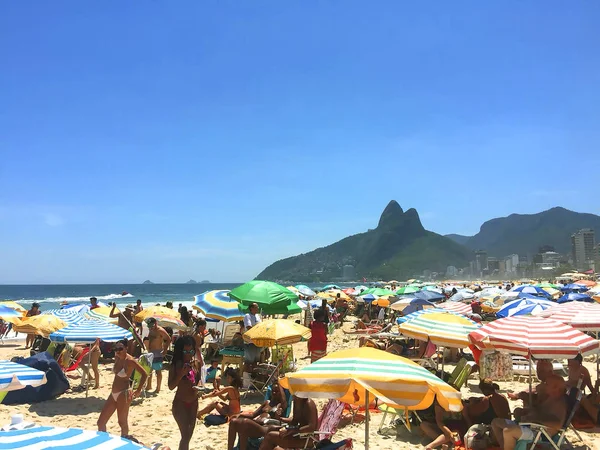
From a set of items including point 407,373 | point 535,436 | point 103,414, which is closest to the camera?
point 407,373

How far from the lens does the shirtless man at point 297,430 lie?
446 cm

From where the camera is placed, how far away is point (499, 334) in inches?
219

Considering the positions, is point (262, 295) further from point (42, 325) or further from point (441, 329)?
point (42, 325)

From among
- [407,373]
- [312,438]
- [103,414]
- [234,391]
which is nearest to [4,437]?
[407,373]

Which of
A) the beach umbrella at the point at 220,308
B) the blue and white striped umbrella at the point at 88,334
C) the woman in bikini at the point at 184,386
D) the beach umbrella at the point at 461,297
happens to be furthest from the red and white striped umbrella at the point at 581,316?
the beach umbrella at the point at 461,297

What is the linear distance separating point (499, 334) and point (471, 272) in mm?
184629

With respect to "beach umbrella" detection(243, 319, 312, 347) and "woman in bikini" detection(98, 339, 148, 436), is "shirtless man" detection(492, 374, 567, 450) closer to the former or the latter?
"beach umbrella" detection(243, 319, 312, 347)

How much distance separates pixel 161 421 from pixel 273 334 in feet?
7.19

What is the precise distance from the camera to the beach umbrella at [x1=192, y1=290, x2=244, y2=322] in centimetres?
1037

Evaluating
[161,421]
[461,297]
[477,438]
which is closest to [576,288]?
[461,297]

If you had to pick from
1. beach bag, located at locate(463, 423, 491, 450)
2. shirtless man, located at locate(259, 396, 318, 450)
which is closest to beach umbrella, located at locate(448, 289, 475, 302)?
beach bag, located at locate(463, 423, 491, 450)

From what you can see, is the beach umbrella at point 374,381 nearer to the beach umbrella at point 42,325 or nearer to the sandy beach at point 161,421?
the sandy beach at point 161,421

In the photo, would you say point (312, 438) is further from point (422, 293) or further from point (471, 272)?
point (471, 272)

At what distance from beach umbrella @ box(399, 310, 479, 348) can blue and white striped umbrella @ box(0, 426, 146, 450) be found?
18.7 feet
